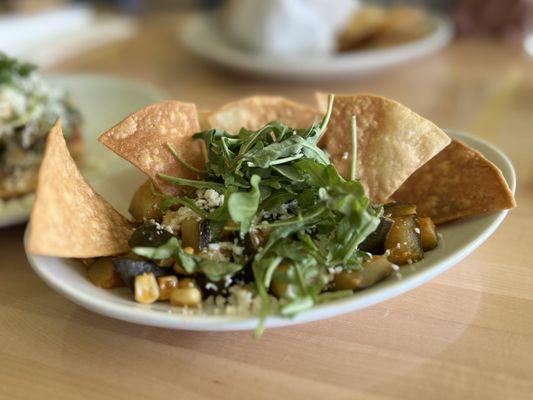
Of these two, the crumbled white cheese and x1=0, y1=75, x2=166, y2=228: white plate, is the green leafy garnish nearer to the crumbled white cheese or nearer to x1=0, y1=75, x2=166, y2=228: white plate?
Answer: the crumbled white cheese

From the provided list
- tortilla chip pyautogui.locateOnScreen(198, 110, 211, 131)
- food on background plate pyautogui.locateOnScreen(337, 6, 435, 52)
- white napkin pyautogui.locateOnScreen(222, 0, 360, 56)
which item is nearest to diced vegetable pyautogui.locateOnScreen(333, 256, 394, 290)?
tortilla chip pyautogui.locateOnScreen(198, 110, 211, 131)

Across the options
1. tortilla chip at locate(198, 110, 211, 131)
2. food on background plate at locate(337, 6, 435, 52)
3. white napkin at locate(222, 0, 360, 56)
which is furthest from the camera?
food on background plate at locate(337, 6, 435, 52)

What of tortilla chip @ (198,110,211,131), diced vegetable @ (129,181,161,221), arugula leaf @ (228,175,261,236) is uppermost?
tortilla chip @ (198,110,211,131)

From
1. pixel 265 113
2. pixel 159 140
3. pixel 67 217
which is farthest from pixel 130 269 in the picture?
pixel 265 113

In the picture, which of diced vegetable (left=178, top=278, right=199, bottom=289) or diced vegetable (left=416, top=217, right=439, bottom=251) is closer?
diced vegetable (left=178, top=278, right=199, bottom=289)

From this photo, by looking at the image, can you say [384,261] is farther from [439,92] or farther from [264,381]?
[439,92]

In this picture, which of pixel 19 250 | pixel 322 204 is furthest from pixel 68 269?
pixel 322 204

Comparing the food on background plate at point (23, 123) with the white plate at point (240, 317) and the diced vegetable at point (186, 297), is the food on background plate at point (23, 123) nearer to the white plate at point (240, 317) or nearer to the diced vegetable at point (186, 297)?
the white plate at point (240, 317)

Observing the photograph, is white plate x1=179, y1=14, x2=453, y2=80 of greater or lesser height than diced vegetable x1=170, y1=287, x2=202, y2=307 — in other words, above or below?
above
